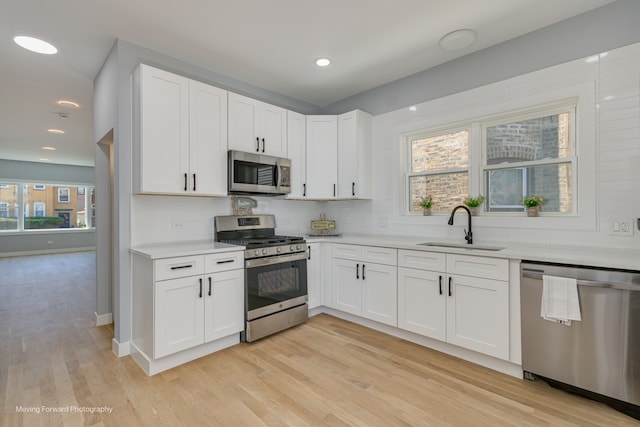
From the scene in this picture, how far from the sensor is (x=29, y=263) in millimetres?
7195

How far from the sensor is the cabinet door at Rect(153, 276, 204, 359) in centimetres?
230

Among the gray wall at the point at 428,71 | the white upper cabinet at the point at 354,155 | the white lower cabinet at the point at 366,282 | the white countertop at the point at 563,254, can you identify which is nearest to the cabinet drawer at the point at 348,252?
the white lower cabinet at the point at 366,282

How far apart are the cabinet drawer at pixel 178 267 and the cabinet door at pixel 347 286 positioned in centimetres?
151

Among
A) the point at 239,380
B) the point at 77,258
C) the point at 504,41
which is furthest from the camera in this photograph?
the point at 77,258

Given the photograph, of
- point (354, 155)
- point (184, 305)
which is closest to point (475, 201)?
point (354, 155)

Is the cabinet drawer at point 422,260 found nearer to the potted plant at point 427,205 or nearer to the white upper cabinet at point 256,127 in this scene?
the potted plant at point 427,205

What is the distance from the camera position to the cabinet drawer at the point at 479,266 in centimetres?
225

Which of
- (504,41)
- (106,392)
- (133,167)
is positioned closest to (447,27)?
(504,41)

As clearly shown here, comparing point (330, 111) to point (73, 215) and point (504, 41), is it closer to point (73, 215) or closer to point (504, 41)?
point (504, 41)

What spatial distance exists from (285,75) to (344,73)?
673 millimetres

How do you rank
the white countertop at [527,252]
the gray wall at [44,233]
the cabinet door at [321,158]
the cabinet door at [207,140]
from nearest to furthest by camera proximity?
the white countertop at [527,252], the cabinet door at [207,140], the cabinet door at [321,158], the gray wall at [44,233]

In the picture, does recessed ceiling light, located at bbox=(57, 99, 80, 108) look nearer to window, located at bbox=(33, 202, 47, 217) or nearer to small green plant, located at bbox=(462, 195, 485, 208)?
small green plant, located at bbox=(462, 195, 485, 208)

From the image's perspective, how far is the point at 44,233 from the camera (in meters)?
8.73

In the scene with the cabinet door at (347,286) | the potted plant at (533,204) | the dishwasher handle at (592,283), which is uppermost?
the potted plant at (533,204)
